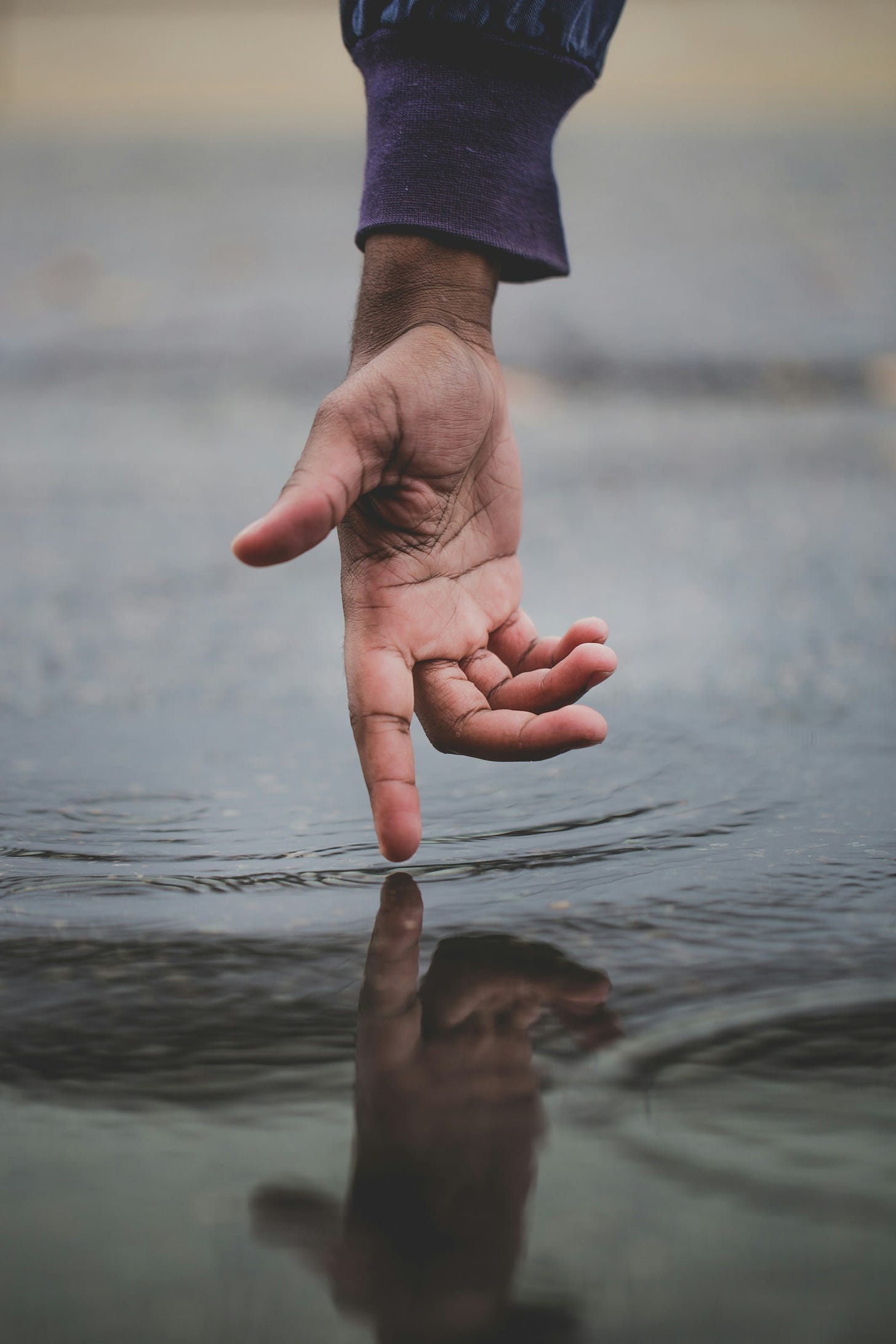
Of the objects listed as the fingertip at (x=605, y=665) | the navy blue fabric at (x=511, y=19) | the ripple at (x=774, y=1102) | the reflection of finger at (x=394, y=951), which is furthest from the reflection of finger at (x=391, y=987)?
the navy blue fabric at (x=511, y=19)

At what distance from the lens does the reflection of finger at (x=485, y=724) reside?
0.91m

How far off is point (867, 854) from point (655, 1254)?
611mm

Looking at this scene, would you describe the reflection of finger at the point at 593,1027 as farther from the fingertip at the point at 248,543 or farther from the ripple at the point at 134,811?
the ripple at the point at 134,811

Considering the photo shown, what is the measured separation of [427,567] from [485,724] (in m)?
0.18

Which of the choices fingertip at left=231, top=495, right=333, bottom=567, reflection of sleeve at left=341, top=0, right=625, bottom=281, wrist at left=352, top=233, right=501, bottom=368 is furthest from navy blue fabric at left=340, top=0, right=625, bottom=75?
fingertip at left=231, top=495, right=333, bottom=567

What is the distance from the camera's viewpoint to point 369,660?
0.96 metres

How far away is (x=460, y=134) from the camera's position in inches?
45.8

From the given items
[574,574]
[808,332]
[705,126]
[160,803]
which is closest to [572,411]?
[808,332]

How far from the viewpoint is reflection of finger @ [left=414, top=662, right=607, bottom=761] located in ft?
2.99

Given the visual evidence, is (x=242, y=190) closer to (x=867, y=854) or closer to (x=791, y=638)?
(x=791, y=638)

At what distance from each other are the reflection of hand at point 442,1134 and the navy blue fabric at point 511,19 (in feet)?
3.00

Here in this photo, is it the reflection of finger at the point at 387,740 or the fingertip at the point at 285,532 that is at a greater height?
the fingertip at the point at 285,532

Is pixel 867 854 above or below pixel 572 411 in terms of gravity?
below

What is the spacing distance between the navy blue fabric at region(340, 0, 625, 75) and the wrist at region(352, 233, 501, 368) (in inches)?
8.5
